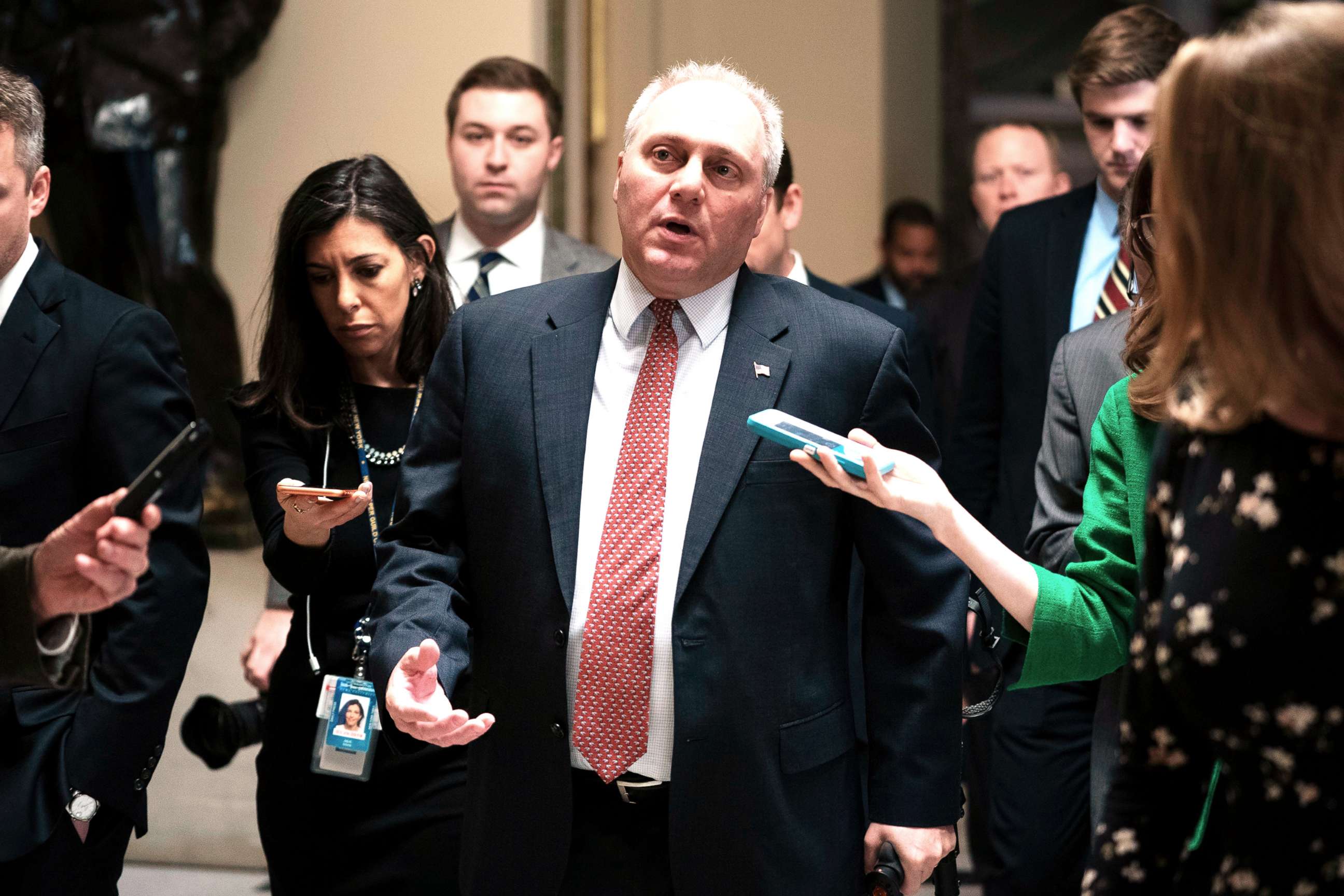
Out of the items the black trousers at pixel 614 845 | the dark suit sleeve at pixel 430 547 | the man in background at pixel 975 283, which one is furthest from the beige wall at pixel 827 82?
the black trousers at pixel 614 845

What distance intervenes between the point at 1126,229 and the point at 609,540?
1.00m

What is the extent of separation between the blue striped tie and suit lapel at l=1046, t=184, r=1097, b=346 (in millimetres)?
1524

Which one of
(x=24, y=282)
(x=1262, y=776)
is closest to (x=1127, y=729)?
(x=1262, y=776)

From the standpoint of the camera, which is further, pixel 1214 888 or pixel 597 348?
pixel 597 348

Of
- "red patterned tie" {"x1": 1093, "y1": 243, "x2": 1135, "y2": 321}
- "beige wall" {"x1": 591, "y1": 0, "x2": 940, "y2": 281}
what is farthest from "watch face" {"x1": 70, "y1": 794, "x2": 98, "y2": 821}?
"beige wall" {"x1": 591, "y1": 0, "x2": 940, "y2": 281}

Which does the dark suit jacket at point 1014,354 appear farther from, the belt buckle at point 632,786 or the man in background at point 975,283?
the belt buckle at point 632,786

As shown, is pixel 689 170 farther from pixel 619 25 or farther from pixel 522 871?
pixel 619 25

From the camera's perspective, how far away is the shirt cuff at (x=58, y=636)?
2.19 meters

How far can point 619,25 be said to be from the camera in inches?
239

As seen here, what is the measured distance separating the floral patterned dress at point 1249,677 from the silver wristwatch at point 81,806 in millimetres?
1812

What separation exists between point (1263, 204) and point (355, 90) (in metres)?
4.28

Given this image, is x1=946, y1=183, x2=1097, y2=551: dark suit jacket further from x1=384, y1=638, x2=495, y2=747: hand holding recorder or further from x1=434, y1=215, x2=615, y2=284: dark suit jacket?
x1=384, y1=638, x2=495, y2=747: hand holding recorder

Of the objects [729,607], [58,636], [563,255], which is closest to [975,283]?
[563,255]

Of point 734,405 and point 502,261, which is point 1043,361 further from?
point 734,405
